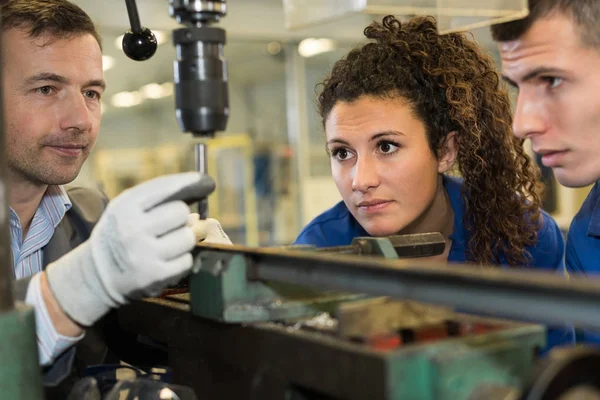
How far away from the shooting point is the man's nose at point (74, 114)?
4.82ft

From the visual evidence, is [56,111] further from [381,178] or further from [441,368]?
[441,368]

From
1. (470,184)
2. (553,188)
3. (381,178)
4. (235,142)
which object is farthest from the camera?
(235,142)

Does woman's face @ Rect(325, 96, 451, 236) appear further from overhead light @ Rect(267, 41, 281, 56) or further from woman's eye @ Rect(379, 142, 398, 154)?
overhead light @ Rect(267, 41, 281, 56)

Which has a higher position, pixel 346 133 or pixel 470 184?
pixel 346 133

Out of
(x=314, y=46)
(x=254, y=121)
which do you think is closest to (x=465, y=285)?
(x=314, y=46)

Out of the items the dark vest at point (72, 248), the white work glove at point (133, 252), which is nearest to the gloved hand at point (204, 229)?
the white work glove at point (133, 252)

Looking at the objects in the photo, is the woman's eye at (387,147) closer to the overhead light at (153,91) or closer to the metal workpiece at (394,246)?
the metal workpiece at (394,246)

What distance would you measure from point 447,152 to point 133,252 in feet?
3.01

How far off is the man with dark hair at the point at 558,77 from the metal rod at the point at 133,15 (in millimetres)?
560

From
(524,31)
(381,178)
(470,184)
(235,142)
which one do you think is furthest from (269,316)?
(235,142)

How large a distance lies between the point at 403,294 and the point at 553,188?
11.6ft

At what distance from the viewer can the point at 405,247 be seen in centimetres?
83

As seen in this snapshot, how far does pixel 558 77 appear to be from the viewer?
94cm

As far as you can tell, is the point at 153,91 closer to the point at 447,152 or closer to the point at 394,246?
the point at 447,152
